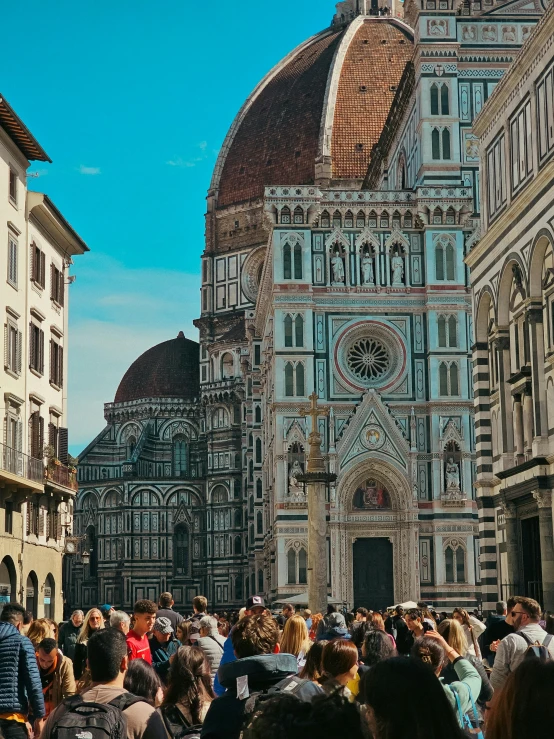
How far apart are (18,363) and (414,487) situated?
29345 mm

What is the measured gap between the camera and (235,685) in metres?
7.68

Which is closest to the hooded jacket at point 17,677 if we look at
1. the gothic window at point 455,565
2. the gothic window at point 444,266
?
the gothic window at point 455,565

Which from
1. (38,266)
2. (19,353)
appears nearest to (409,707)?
(19,353)

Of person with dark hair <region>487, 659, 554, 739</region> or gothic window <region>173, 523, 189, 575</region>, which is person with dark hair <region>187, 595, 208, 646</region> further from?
gothic window <region>173, 523, 189, 575</region>

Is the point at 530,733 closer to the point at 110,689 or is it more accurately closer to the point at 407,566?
the point at 110,689

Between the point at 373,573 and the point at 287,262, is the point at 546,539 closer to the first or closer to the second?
the point at 373,573

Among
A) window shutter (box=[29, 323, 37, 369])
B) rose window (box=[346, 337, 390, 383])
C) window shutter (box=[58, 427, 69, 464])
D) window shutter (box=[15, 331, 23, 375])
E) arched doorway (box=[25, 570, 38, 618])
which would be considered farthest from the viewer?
rose window (box=[346, 337, 390, 383])

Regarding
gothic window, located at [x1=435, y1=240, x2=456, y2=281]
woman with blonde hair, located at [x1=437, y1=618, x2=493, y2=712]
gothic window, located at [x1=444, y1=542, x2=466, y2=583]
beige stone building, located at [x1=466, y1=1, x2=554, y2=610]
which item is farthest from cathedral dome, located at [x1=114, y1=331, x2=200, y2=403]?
woman with blonde hair, located at [x1=437, y1=618, x2=493, y2=712]

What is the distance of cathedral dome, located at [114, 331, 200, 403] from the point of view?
110m

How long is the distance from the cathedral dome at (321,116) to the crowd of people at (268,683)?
9587 cm

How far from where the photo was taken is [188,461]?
341 ft

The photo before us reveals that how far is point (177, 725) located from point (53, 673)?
4.08 meters

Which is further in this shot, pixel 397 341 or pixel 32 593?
pixel 397 341

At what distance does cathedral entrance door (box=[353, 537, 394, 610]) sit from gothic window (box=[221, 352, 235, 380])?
4159cm
